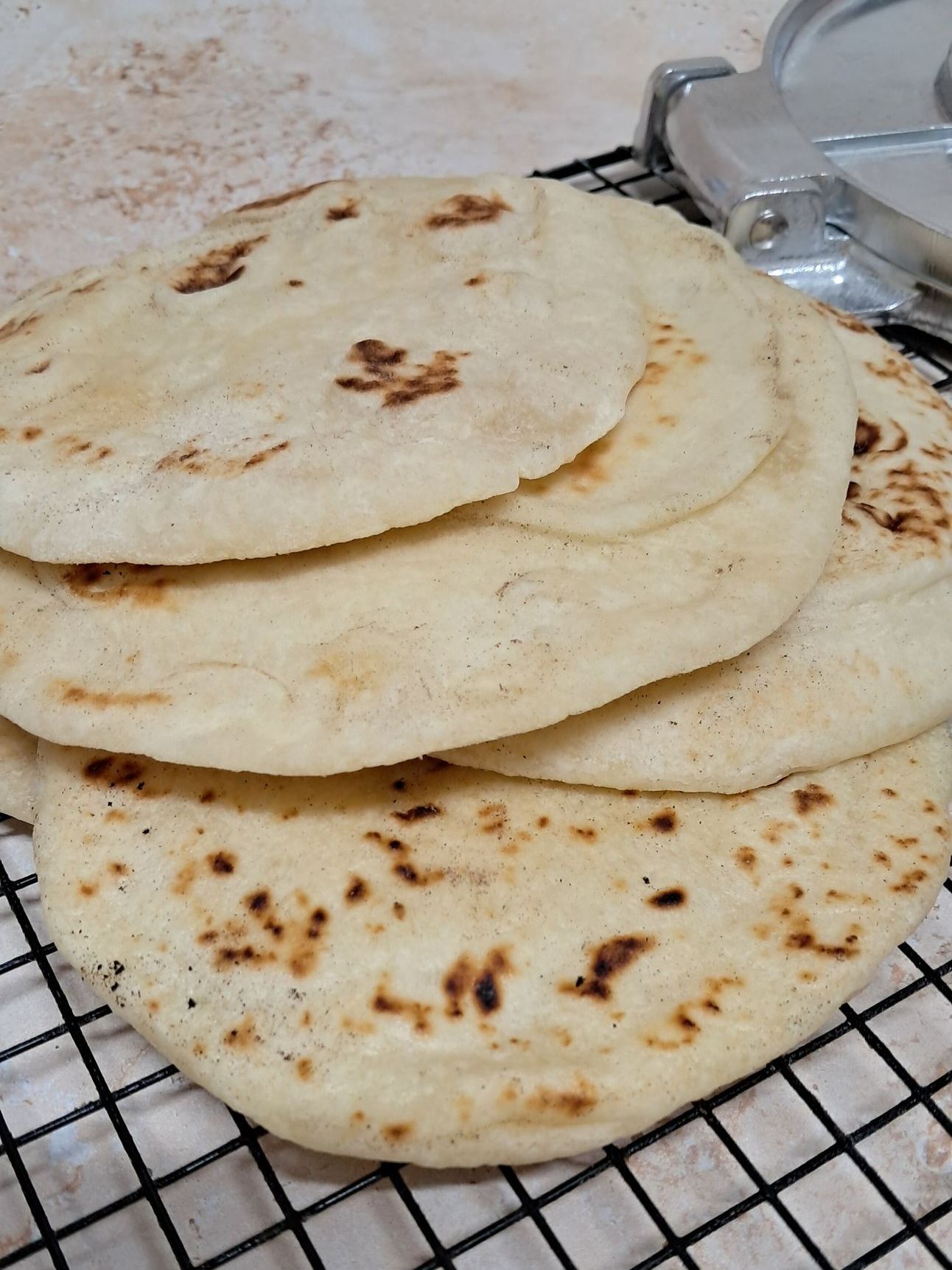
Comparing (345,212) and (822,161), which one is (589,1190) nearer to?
(345,212)

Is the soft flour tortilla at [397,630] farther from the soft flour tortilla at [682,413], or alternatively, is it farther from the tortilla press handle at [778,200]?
the tortilla press handle at [778,200]

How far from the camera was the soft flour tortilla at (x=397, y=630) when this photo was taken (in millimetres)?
1362

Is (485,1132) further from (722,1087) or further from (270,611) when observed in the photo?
(270,611)

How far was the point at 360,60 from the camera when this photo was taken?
3.51 m

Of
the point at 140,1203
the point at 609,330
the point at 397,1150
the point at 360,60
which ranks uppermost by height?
the point at 609,330

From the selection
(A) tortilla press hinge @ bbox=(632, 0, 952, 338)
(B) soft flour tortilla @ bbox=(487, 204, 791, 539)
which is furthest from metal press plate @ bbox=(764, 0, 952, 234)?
(B) soft flour tortilla @ bbox=(487, 204, 791, 539)

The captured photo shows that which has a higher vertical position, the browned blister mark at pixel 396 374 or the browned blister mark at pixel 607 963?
the browned blister mark at pixel 396 374

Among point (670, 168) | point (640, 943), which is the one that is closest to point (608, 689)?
point (640, 943)

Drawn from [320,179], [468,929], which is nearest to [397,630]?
[468,929]

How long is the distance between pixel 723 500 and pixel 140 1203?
1.08 metres

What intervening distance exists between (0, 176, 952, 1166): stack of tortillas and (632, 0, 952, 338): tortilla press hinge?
82 cm

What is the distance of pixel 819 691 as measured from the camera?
1553mm

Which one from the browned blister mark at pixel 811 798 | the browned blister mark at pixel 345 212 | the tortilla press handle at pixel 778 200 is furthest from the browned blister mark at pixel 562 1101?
the tortilla press handle at pixel 778 200

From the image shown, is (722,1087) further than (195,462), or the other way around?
(195,462)
